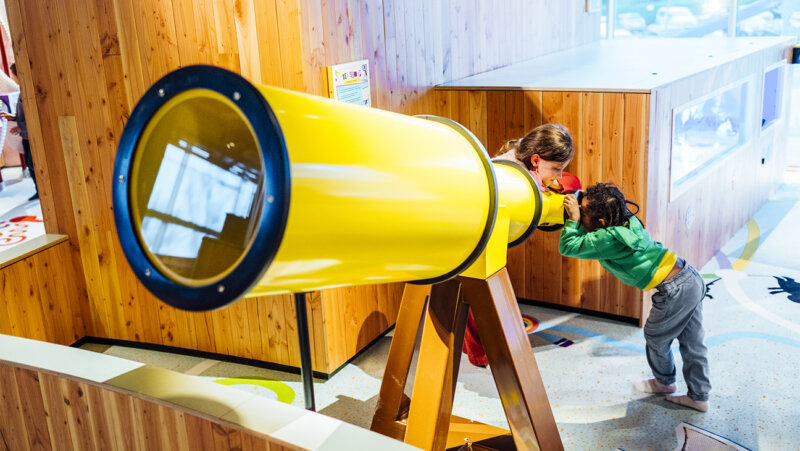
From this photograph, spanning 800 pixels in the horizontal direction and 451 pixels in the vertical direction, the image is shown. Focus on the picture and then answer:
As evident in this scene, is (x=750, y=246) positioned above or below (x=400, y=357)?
below

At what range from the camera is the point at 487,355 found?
200 cm

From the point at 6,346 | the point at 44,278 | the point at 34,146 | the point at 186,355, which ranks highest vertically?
the point at 34,146

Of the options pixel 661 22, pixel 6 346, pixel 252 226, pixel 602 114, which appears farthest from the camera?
pixel 661 22

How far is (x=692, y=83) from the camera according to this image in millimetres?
4164

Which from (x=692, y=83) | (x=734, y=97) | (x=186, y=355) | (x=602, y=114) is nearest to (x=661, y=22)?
(x=734, y=97)

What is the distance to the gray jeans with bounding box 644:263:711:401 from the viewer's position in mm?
3055

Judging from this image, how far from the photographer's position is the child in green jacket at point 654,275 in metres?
2.79

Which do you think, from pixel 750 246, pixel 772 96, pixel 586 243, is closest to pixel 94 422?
pixel 586 243

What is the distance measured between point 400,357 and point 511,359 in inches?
24.4

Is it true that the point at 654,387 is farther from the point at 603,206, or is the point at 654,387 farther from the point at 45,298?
the point at 45,298

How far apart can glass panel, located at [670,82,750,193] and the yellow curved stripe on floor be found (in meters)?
0.69

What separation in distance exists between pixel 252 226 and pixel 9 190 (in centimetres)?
619

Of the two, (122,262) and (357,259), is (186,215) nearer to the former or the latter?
(357,259)

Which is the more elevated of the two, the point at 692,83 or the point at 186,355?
the point at 692,83
